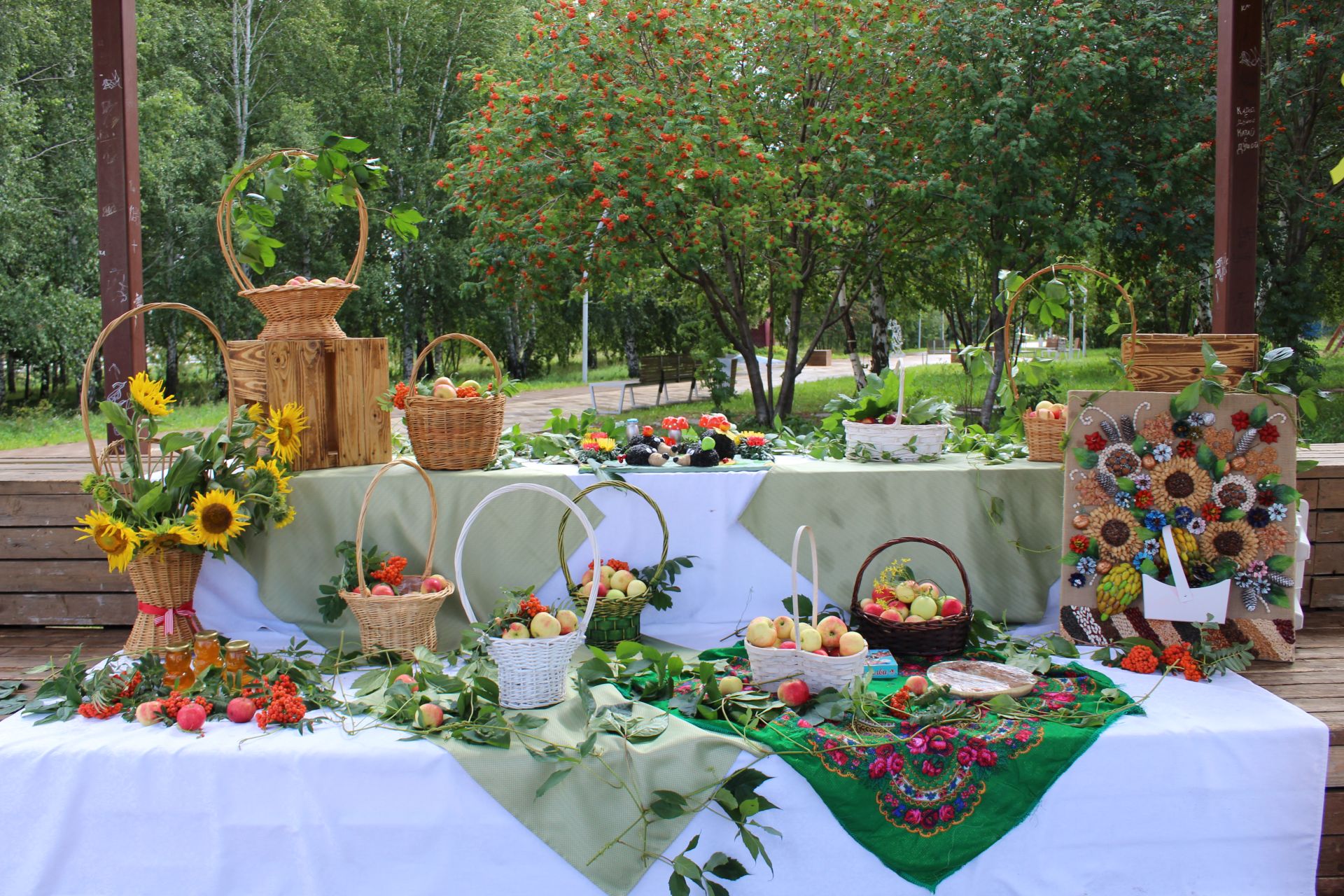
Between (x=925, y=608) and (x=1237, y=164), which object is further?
(x=1237, y=164)

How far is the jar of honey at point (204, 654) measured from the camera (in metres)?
2.55

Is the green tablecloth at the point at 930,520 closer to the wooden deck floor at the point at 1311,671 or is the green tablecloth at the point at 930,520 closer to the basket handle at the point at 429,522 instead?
the wooden deck floor at the point at 1311,671

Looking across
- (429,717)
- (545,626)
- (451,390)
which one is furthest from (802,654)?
(451,390)

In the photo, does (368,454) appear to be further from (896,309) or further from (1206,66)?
(896,309)

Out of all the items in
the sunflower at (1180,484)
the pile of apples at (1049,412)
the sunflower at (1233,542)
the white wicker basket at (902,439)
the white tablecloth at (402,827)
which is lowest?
the white tablecloth at (402,827)

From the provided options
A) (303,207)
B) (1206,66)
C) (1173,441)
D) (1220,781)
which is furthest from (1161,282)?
(303,207)

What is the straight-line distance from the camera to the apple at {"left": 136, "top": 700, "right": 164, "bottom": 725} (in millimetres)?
2352

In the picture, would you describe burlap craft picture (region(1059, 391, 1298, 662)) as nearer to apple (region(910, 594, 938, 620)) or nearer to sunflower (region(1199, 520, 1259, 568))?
sunflower (region(1199, 520, 1259, 568))

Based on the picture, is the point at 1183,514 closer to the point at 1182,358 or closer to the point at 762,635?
the point at 1182,358

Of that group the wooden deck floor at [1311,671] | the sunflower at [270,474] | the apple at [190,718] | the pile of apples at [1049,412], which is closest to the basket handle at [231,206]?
the sunflower at [270,474]

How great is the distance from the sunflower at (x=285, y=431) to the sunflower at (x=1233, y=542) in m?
2.69

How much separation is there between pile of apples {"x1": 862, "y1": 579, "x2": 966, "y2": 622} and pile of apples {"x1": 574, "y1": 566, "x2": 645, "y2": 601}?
0.66m

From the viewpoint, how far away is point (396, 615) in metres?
2.79

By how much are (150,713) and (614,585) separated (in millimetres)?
1238
